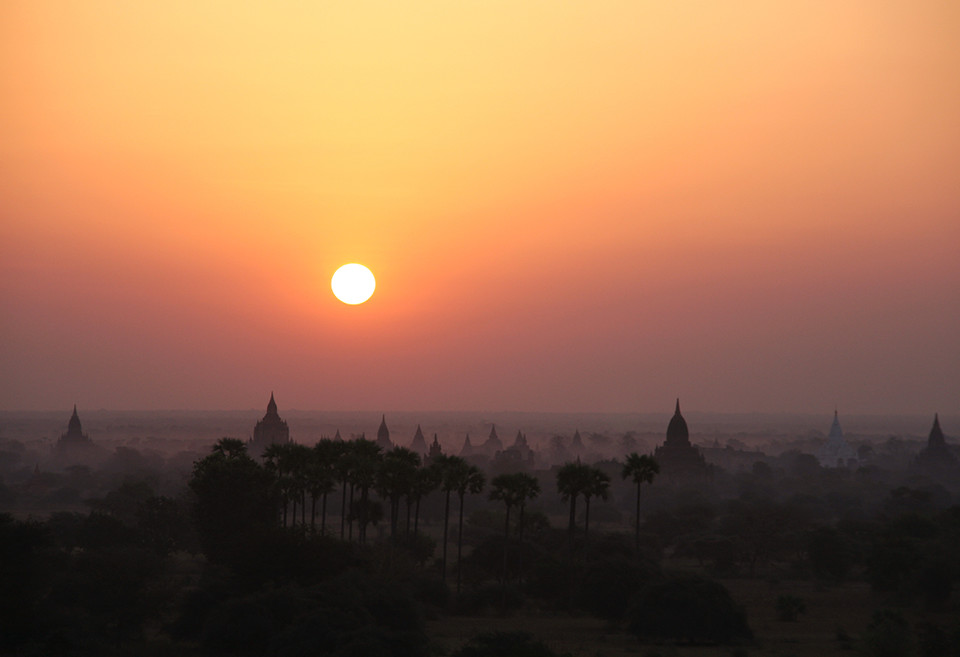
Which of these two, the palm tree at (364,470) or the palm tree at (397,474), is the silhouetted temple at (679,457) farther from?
the palm tree at (397,474)

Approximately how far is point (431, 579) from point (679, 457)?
111 meters

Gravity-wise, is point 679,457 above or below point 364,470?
below

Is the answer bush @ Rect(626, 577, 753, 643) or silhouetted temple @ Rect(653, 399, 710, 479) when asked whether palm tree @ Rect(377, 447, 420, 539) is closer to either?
bush @ Rect(626, 577, 753, 643)

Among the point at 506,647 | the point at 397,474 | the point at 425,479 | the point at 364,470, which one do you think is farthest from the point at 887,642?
the point at 364,470

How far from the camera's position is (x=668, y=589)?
54.7 metres

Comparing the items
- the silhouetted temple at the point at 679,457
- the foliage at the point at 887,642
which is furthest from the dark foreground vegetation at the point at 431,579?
the silhouetted temple at the point at 679,457

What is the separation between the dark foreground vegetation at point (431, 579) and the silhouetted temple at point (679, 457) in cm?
6797

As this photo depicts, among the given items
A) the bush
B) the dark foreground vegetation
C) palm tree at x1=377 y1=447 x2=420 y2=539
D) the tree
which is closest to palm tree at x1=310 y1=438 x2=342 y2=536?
the dark foreground vegetation

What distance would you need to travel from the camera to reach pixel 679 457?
170250mm

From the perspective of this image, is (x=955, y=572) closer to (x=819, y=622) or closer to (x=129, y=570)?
(x=819, y=622)

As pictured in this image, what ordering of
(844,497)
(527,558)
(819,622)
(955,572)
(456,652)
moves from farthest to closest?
(844,497) < (527,558) < (955,572) < (819,622) < (456,652)

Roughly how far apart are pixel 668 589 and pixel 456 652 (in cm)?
1471

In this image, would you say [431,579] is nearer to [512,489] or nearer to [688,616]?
[512,489]

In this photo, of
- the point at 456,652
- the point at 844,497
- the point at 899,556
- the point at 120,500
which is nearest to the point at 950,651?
the point at 456,652
